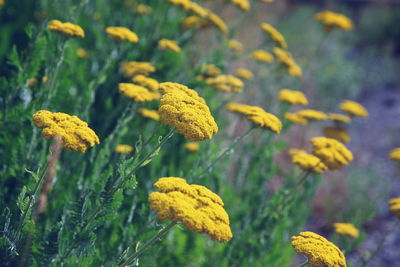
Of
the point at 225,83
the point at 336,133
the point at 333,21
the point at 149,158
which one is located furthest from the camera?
the point at 333,21

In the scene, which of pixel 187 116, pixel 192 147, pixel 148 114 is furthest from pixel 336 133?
pixel 187 116

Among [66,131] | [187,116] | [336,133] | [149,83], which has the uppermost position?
[187,116]

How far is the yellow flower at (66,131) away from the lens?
6.20ft

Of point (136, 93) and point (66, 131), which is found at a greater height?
point (66, 131)

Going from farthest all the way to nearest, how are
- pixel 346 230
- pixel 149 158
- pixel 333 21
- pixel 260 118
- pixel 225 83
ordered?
pixel 333 21
pixel 225 83
pixel 346 230
pixel 149 158
pixel 260 118

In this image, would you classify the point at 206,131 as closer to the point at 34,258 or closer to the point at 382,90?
the point at 34,258

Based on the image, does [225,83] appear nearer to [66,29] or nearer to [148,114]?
[148,114]

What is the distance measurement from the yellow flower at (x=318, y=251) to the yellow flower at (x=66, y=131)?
111 cm

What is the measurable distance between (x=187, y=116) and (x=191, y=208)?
49 cm

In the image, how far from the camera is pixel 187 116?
2049mm

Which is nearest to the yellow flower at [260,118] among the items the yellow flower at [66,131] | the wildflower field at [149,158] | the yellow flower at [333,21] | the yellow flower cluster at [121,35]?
the wildflower field at [149,158]

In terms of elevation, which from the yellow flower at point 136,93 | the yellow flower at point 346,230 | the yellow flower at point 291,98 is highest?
the yellow flower at point 136,93

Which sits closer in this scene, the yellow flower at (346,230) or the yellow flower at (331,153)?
the yellow flower at (331,153)

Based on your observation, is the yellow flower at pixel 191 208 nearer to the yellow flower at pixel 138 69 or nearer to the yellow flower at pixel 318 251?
the yellow flower at pixel 318 251
